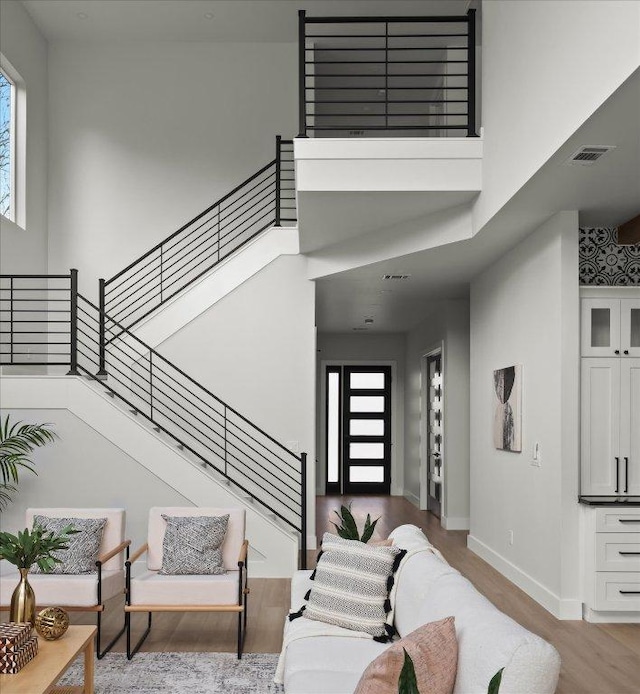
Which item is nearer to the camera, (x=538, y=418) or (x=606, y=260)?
(x=606, y=260)

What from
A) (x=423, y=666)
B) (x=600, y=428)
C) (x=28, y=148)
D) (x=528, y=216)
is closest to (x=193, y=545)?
(x=423, y=666)

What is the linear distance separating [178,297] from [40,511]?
3261mm

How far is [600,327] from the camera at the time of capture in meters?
6.01

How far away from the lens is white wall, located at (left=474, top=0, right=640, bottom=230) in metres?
3.52

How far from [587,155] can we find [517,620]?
3.31 m

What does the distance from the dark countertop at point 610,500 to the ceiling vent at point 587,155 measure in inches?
99.1

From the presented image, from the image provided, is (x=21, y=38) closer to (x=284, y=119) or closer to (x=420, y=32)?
(x=284, y=119)

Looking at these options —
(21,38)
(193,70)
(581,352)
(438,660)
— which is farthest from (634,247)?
(21,38)

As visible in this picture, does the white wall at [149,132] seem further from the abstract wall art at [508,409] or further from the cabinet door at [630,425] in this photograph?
the cabinet door at [630,425]

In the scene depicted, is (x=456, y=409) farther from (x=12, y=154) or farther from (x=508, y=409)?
(x=12, y=154)

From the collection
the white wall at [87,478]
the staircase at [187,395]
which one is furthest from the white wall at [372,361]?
the white wall at [87,478]

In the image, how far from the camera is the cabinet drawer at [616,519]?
560cm

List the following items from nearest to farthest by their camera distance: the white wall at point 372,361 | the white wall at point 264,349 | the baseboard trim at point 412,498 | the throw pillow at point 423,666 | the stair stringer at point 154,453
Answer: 1. the throw pillow at point 423,666
2. the stair stringer at point 154,453
3. the white wall at point 264,349
4. the baseboard trim at point 412,498
5. the white wall at point 372,361

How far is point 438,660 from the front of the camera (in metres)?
2.44
